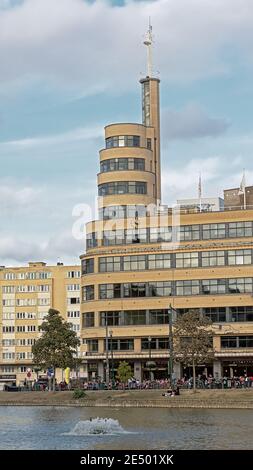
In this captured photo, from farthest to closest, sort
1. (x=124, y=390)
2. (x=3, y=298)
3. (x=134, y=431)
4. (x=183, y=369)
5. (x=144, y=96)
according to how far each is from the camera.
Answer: (x=3, y=298)
(x=144, y=96)
(x=183, y=369)
(x=124, y=390)
(x=134, y=431)

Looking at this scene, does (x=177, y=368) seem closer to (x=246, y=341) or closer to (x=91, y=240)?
(x=246, y=341)

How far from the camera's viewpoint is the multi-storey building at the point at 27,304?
17488cm

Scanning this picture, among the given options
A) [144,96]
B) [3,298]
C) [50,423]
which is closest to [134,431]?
[50,423]

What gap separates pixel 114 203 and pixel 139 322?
1997 centimetres

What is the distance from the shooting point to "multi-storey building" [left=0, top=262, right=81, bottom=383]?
574 ft

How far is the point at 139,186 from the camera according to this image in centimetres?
14425

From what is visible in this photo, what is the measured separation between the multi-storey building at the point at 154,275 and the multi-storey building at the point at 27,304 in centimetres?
3545

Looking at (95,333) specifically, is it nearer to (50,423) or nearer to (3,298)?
(3,298)

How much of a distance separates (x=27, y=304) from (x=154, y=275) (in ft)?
165

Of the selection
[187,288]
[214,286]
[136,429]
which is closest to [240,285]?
[214,286]

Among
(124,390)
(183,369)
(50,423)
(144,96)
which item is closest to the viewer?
(50,423)

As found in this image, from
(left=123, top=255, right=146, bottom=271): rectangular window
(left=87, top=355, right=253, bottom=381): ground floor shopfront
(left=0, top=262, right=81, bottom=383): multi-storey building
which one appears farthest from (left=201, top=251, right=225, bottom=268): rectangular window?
(left=0, top=262, right=81, bottom=383): multi-storey building

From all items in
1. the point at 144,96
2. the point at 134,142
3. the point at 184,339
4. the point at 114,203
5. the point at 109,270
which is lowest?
the point at 184,339
